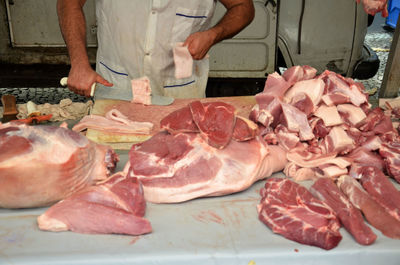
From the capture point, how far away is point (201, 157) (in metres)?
2.24

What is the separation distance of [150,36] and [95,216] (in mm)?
2135

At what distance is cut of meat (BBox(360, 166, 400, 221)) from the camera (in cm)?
213

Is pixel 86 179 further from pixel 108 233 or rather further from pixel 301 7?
pixel 301 7

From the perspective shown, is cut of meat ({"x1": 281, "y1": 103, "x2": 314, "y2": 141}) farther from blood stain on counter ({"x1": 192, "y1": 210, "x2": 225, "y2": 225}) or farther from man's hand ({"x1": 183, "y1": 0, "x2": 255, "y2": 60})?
man's hand ({"x1": 183, "y1": 0, "x2": 255, "y2": 60})

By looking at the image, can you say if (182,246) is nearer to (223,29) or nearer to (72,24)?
(223,29)

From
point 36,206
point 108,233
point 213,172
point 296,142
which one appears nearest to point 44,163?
point 36,206

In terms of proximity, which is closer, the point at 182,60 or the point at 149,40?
the point at 182,60

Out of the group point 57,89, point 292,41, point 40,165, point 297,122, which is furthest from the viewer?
point 57,89

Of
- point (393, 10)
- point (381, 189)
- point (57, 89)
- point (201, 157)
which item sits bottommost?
point (57, 89)

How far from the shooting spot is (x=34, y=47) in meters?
5.70

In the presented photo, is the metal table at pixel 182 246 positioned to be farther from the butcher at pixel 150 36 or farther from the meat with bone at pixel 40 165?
the butcher at pixel 150 36

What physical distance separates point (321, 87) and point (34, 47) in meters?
4.37

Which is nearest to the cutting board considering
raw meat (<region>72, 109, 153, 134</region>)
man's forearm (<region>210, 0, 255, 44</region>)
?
raw meat (<region>72, 109, 153, 134</region>)

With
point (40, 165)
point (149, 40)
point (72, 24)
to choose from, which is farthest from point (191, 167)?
point (72, 24)
